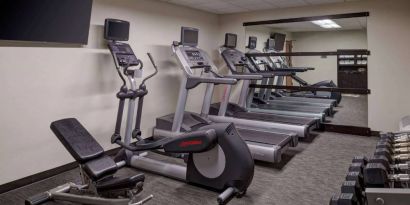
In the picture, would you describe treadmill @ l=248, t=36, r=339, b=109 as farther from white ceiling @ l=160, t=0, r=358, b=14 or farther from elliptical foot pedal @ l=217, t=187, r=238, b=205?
elliptical foot pedal @ l=217, t=187, r=238, b=205

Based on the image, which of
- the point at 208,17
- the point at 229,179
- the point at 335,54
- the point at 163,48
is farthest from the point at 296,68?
the point at 229,179

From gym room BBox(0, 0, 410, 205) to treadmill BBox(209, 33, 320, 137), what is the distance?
32 mm

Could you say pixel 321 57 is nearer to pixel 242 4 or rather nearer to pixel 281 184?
pixel 242 4

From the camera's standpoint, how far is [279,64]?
19.9 ft

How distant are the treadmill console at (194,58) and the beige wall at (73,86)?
591 mm

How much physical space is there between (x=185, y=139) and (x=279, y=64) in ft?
13.4

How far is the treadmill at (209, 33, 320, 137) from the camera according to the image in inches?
172

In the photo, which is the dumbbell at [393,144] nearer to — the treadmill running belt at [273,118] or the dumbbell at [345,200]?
the dumbbell at [345,200]

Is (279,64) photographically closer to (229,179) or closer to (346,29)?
(346,29)

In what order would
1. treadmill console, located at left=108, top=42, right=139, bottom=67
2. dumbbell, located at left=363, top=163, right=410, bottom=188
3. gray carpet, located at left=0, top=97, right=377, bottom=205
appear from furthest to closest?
treadmill console, located at left=108, top=42, right=139, bottom=67 < gray carpet, located at left=0, top=97, right=377, bottom=205 < dumbbell, located at left=363, top=163, right=410, bottom=188

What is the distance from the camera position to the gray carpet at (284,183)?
2.67m

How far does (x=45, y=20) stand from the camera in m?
2.08

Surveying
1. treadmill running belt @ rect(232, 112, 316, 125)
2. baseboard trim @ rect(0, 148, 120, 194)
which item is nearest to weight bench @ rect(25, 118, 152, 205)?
baseboard trim @ rect(0, 148, 120, 194)

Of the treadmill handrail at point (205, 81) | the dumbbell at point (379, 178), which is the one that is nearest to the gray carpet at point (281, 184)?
the treadmill handrail at point (205, 81)
